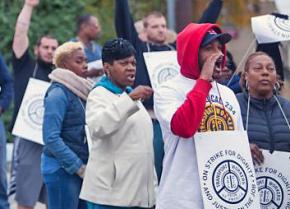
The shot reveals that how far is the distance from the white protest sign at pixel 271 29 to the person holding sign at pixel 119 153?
1.49m

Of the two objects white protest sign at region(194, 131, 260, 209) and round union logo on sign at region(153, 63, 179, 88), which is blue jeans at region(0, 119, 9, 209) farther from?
white protest sign at region(194, 131, 260, 209)

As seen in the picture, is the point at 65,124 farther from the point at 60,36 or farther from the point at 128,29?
the point at 60,36

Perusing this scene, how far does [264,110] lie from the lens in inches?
296

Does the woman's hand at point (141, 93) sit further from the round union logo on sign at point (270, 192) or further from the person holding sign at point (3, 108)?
the person holding sign at point (3, 108)

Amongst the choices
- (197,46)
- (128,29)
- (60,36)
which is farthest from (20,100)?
(60,36)

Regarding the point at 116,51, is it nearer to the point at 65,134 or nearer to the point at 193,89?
the point at 193,89

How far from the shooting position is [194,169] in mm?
6609

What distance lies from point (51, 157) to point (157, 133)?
2.77 feet

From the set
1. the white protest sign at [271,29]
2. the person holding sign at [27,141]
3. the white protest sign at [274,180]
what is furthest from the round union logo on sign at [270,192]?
the person holding sign at [27,141]

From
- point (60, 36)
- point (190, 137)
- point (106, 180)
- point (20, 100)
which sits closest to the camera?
point (190, 137)

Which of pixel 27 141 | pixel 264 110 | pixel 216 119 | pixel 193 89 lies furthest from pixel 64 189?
pixel 27 141

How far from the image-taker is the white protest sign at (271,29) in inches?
334

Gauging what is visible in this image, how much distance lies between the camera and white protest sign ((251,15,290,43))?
848cm

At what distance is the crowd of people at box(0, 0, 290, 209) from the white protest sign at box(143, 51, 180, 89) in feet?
0.26
